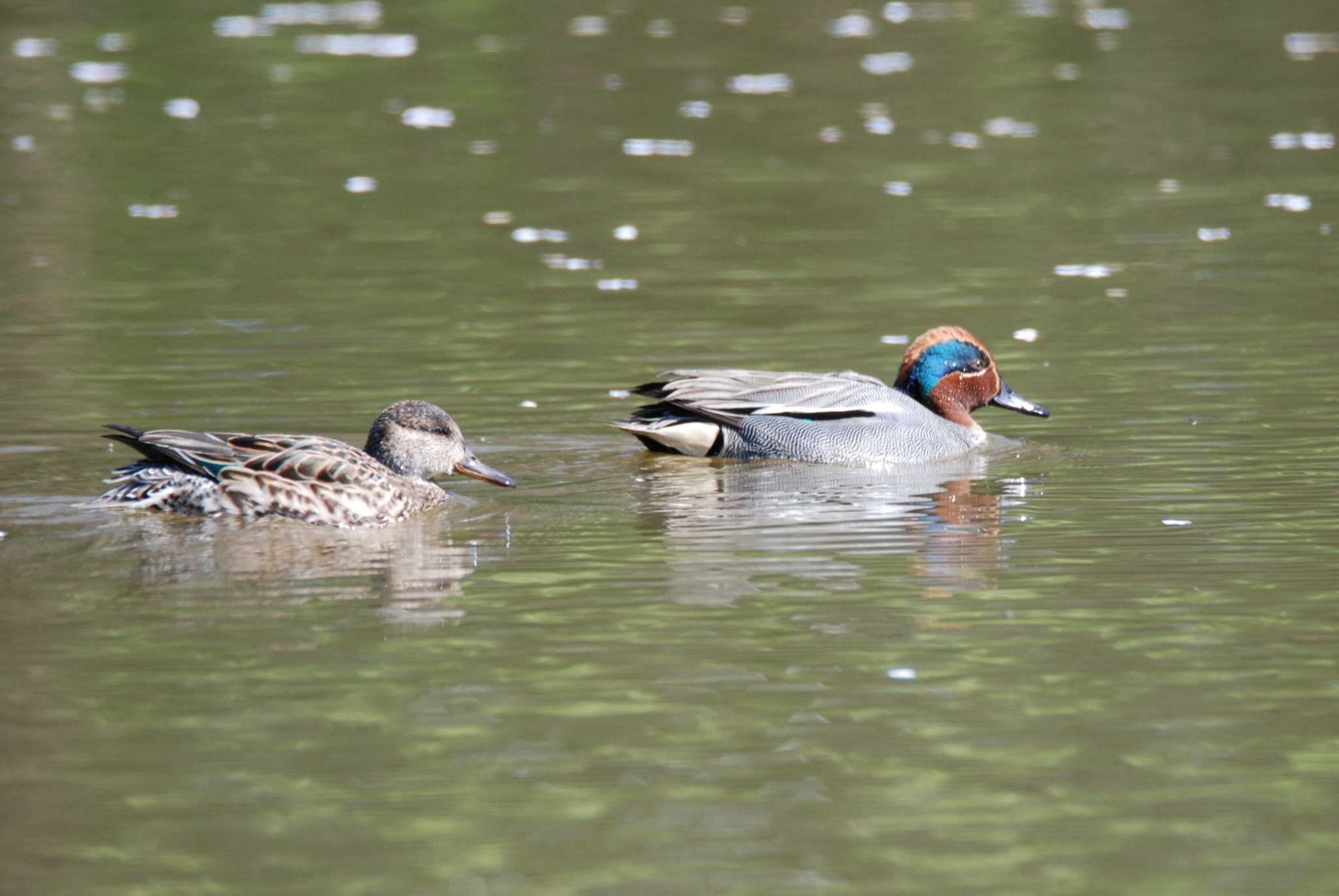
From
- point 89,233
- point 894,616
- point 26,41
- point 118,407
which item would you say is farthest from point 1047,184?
point 26,41

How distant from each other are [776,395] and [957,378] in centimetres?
122

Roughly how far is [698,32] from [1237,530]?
21.0m

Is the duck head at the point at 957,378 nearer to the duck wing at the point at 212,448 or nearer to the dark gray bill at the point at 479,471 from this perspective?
the dark gray bill at the point at 479,471

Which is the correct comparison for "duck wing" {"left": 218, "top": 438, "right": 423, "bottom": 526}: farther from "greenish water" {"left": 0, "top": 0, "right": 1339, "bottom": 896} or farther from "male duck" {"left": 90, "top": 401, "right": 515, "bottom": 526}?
"greenish water" {"left": 0, "top": 0, "right": 1339, "bottom": 896}

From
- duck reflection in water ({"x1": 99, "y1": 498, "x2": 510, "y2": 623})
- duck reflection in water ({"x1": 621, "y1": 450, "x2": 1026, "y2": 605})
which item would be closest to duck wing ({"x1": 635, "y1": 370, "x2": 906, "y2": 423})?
duck reflection in water ({"x1": 621, "y1": 450, "x2": 1026, "y2": 605})

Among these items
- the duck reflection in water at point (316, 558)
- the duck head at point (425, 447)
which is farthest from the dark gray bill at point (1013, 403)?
the duck reflection in water at point (316, 558)

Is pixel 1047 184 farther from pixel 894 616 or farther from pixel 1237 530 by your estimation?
pixel 894 616

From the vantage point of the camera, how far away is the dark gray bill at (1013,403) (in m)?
12.2

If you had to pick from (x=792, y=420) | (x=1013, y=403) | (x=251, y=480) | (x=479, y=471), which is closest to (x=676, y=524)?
(x=479, y=471)

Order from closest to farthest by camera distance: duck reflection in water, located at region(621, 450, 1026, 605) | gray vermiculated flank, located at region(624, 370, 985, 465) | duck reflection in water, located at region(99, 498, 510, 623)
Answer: duck reflection in water, located at region(99, 498, 510, 623), duck reflection in water, located at region(621, 450, 1026, 605), gray vermiculated flank, located at region(624, 370, 985, 465)

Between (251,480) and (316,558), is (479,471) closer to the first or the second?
(251,480)

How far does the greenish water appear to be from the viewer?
6.03 m

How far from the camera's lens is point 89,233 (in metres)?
18.1

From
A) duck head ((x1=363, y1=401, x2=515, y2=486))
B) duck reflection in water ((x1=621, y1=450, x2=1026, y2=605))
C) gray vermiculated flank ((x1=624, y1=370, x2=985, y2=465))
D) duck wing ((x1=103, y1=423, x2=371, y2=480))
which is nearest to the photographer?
duck reflection in water ((x1=621, y1=450, x2=1026, y2=605))
